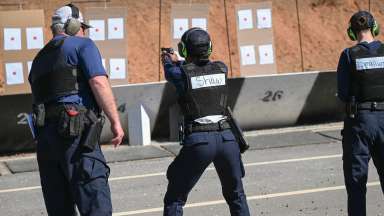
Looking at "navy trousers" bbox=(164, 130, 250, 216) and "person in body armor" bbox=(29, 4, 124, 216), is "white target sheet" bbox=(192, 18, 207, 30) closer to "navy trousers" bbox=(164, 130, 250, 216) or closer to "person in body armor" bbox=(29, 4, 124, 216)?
"navy trousers" bbox=(164, 130, 250, 216)

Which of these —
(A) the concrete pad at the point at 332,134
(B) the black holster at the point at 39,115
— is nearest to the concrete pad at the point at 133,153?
(A) the concrete pad at the point at 332,134

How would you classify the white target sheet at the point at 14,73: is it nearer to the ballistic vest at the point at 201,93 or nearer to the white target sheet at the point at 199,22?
the white target sheet at the point at 199,22

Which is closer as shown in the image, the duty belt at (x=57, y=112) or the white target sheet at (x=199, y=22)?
the duty belt at (x=57, y=112)

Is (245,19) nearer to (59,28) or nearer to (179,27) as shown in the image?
(179,27)

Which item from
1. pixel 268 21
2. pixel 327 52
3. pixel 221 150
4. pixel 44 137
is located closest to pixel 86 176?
pixel 44 137

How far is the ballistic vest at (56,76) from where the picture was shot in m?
4.69

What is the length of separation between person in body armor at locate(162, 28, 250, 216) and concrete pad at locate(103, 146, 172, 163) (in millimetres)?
4901

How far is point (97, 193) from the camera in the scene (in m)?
4.66

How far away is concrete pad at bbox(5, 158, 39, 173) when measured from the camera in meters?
9.63

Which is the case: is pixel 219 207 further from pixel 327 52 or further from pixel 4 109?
pixel 327 52

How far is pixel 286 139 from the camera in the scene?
11.1 metres

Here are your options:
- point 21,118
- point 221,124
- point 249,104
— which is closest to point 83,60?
point 221,124

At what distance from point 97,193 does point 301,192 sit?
12.2ft

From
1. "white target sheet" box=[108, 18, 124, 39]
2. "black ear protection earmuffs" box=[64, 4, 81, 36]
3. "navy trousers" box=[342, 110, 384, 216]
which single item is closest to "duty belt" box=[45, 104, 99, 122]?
"black ear protection earmuffs" box=[64, 4, 81, 36]
